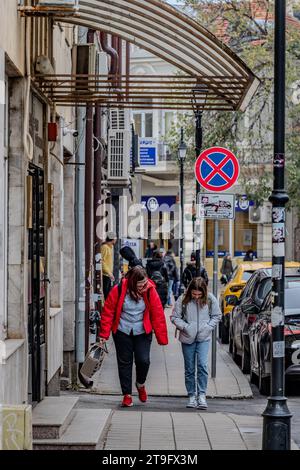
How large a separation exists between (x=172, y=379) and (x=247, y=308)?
154 cm

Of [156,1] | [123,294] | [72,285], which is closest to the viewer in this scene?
[156,1]

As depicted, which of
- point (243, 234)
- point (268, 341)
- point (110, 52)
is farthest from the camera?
point (243, 234)

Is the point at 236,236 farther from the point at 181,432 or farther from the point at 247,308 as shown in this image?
the point at 181,432

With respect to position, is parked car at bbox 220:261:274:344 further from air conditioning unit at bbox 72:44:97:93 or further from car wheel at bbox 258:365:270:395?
air conditioning unit at bbox 72:44:97:93

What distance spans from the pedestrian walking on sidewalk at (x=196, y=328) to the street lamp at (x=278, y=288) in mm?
3454

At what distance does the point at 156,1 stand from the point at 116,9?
1.40 feet

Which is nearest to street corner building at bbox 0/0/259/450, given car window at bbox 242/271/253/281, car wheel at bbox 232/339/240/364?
car wheel at bbox 232/339/240/364

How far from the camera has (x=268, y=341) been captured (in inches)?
603

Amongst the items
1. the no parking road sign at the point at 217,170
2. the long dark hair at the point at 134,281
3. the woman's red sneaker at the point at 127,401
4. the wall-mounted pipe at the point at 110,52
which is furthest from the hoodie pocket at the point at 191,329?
the wall-mounted pipe at the point at 110,52

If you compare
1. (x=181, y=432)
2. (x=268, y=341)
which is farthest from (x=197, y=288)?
(x=181, y=432)

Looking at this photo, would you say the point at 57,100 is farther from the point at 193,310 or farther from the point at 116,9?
the point at 193,310

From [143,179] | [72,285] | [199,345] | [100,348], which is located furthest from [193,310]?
[143,179]

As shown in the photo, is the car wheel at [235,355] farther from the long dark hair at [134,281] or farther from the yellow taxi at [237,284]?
the long dark hair at [134,281]

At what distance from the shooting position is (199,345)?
1404 centimetres
